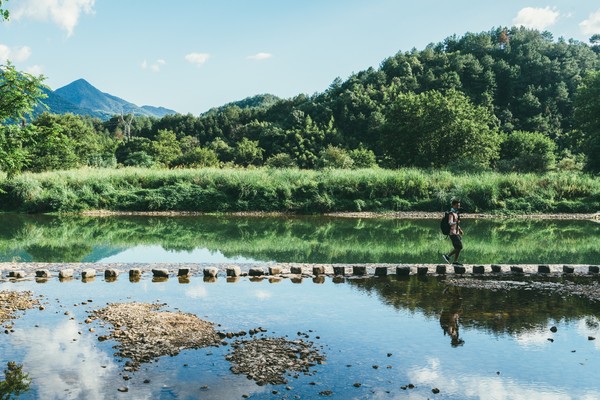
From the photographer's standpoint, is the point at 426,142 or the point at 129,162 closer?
the point at 426,142

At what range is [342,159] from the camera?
54.8m

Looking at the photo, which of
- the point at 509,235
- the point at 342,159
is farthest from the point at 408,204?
the point at 342,159

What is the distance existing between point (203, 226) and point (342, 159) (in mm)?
28423

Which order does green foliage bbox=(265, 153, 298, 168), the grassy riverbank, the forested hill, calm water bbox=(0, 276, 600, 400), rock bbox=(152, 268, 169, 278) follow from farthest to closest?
green foliage bbox=(265, 153, 298, 168), the forested hill, the grassy riverbank, rock bbox=(152, 268, 169, 278), calm water bbox=(0, 276, 600, 400)

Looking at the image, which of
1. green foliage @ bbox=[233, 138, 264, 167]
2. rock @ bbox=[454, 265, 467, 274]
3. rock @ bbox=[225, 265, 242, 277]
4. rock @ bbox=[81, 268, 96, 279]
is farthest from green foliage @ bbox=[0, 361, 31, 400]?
green foliage @ bbox=[233, 138, 264, 167]

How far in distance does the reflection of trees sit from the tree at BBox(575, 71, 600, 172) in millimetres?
38407

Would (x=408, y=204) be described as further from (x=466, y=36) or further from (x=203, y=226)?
(x=466, y=36)

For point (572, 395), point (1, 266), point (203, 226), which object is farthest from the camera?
point (203, 226)

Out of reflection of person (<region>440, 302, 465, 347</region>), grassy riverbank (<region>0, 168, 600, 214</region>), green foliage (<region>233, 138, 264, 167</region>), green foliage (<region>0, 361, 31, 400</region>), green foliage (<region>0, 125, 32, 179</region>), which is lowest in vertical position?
green foliage (<region>0, 361, 31, 400</region>)

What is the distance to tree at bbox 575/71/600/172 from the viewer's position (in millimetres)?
46594

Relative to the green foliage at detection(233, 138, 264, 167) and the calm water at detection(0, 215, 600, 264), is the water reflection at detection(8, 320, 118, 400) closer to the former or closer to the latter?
the calm water at detection(0, 215, 600, 264)

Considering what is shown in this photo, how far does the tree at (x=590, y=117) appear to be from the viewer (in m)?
46.6

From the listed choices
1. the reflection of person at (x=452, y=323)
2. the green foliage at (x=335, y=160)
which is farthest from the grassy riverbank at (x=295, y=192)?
the reflection of person at (x=452, y=323)

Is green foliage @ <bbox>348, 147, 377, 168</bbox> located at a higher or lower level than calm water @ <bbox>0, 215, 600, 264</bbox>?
higher
